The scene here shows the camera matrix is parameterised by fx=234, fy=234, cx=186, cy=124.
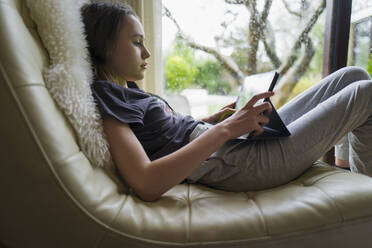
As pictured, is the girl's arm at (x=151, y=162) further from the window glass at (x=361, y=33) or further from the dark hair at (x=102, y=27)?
the window glass at (x=361, y=33)

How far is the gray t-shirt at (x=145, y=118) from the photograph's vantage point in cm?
65

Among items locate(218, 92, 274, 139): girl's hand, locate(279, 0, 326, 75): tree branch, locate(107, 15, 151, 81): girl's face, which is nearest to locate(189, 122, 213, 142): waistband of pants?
locate(218, 92, 274, 139): girl's hand

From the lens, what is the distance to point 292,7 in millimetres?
1870

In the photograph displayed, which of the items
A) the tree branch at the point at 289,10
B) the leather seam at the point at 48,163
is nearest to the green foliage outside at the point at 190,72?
the tree branch at the point at 289,10

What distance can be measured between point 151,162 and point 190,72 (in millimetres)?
1419

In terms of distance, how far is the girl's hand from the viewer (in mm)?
666

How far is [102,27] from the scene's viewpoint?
776mm

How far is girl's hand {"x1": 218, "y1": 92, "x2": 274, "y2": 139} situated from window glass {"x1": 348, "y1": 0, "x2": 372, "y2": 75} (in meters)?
1.58

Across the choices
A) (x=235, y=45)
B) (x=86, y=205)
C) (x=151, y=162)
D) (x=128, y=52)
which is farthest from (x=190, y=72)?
(x=86, y=205)

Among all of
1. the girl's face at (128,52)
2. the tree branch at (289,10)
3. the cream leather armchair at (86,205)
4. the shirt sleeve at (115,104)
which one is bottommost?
the cream leather armchair at (86,205)

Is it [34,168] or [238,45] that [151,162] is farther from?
[238,45]

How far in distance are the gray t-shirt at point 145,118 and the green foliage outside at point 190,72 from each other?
1.11m

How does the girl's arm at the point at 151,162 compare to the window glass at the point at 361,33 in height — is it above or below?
below

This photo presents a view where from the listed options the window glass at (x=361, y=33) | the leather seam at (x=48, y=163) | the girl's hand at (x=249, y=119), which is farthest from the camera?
the window glass at (x=361, y=33)
